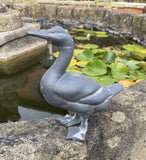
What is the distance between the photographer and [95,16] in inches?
137

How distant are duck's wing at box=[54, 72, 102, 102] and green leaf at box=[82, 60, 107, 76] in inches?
45.7

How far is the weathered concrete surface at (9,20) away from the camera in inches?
87.8

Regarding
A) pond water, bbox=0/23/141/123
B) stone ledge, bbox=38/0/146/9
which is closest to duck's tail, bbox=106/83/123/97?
pond water, bbox=0/23/141/123

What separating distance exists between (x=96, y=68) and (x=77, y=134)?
3.97 ft

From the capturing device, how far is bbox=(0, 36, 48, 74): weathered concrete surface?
84.1 inches

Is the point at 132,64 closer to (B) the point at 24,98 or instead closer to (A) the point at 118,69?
(A) the point at 118,69

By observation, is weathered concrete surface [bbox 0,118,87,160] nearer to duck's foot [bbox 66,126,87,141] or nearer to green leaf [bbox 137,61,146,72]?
duck's foot [bbox 66,126,87,141]

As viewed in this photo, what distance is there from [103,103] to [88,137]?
178mm

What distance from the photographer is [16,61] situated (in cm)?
226

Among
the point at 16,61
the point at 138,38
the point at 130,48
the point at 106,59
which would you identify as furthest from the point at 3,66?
the point at 138,38

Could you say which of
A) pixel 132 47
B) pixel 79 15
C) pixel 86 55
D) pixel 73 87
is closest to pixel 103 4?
pixel 79 15

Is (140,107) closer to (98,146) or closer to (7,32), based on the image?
(98,146)

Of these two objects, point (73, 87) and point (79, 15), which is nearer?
point (73, 87)

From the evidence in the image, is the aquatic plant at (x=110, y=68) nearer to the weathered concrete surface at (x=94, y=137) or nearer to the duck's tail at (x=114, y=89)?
the weathered concrete surface at (x=94, y=137)
